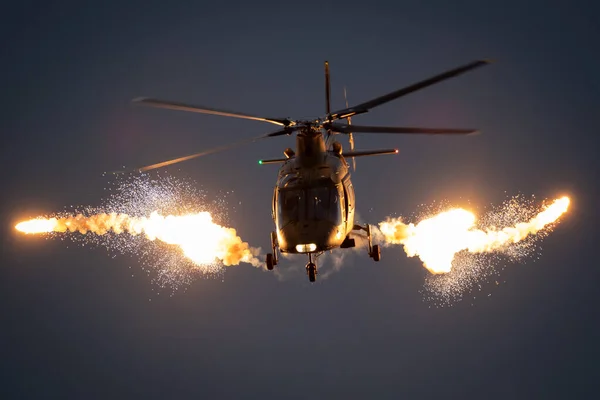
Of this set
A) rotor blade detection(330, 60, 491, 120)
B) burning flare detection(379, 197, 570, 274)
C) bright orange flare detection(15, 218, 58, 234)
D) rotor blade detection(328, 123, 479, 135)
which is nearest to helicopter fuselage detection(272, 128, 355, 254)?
rotor blade detection(328, 123, 479, 135)

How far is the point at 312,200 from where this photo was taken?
21188 mm

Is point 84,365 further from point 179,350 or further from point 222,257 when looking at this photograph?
point 222,257

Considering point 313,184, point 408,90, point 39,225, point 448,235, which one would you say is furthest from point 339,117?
point 39,225

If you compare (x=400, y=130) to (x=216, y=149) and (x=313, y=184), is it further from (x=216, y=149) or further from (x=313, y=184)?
(x=216, y=149)

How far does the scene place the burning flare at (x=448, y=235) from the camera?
3278 cm

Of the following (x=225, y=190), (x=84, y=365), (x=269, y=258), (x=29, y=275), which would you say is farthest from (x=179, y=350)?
(x=269, y=258)

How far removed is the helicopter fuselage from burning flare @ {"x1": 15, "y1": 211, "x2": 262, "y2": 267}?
9.69 metres

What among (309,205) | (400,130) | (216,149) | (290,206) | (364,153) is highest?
(364,153)

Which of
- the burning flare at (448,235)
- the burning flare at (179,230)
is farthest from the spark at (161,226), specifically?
the burning flare at (448,235)

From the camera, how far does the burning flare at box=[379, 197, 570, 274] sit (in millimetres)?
32781

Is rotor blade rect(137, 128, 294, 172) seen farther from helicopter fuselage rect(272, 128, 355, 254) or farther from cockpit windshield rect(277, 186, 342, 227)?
cockpit windshield rect(277, 186, 342, 227)

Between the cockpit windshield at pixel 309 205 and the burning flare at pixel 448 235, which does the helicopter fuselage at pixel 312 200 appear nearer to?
the cockpit windshield at pixel 309 205

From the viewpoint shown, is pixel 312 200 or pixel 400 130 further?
pixel 312 200

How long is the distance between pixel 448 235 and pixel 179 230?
13331 millimetres
